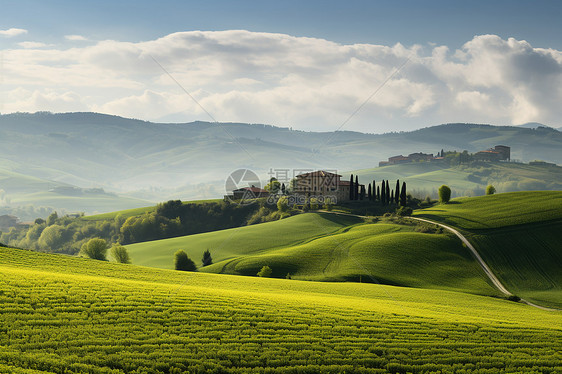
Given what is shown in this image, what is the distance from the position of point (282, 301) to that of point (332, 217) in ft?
230

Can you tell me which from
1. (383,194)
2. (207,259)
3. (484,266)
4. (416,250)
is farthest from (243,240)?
(484,266)

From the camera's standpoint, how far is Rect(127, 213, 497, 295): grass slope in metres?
57.1

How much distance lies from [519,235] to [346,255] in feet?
114

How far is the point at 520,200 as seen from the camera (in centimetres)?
8988

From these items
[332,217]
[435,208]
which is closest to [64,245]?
[332,217]

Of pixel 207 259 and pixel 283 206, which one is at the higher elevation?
pixel 283 206

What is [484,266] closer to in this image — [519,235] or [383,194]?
[519,235]

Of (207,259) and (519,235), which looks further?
(207,259)

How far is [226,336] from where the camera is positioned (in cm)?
1888

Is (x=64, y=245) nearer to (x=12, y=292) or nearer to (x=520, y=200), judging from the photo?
(x=12, y=292)

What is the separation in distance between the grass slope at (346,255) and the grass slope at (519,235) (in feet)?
16.6

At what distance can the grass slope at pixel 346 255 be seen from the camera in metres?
57.1

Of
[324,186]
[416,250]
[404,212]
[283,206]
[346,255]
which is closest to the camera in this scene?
[416,250]

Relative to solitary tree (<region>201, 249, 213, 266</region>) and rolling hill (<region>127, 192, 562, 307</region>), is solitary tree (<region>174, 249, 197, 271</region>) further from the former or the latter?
rolling hill (<region>127, 192, 562, 307</region>)
